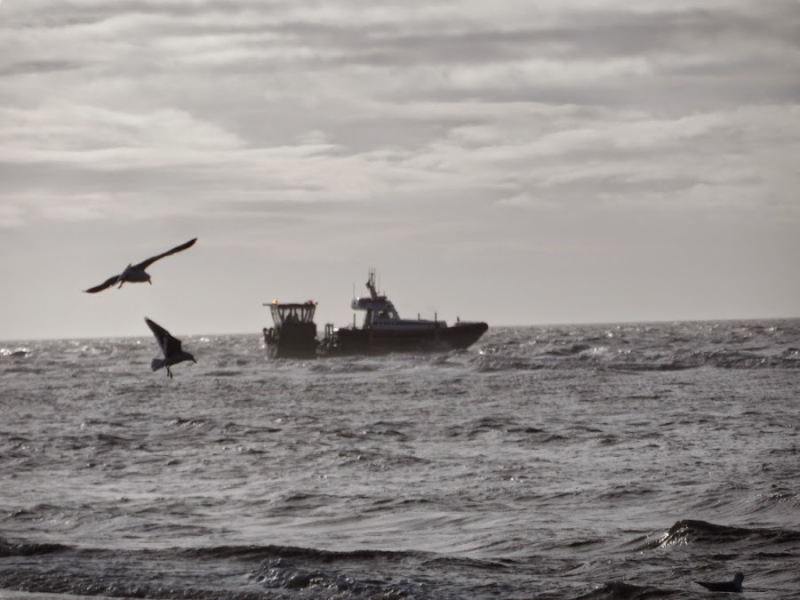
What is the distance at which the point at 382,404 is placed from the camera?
124 ft

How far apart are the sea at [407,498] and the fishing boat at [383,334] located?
121 ft

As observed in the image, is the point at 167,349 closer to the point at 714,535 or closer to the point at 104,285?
the point at 104,285

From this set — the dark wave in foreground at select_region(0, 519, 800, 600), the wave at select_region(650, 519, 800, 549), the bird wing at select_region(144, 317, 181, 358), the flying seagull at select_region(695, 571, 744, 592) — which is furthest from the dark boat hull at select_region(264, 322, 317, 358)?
the flying seagull at select_region(695, 571, 744, 592)

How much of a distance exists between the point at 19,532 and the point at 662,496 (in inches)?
335

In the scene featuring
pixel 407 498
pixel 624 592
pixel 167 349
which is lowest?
pixel 624 592

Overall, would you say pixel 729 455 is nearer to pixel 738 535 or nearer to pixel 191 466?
pixel 738 535

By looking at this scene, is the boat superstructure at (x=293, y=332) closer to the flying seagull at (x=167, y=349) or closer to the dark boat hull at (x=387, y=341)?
the dark boat hull at (x=387, y=341)

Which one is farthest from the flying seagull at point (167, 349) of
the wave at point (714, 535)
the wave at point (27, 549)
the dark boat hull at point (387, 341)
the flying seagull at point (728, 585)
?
the dark boat hull at point (387, 341)

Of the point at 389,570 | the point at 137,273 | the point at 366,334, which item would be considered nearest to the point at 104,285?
the point at 137,273

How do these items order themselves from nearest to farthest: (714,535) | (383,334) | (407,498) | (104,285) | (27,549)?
(104,285) → (27,549) → (714,535) → (407,498) → (383,334)

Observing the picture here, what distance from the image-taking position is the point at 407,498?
17781mm

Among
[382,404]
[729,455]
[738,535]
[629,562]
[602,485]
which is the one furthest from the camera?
[382,404]

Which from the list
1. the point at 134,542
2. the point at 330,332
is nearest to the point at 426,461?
the point at 134,542

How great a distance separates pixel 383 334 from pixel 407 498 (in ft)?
191
